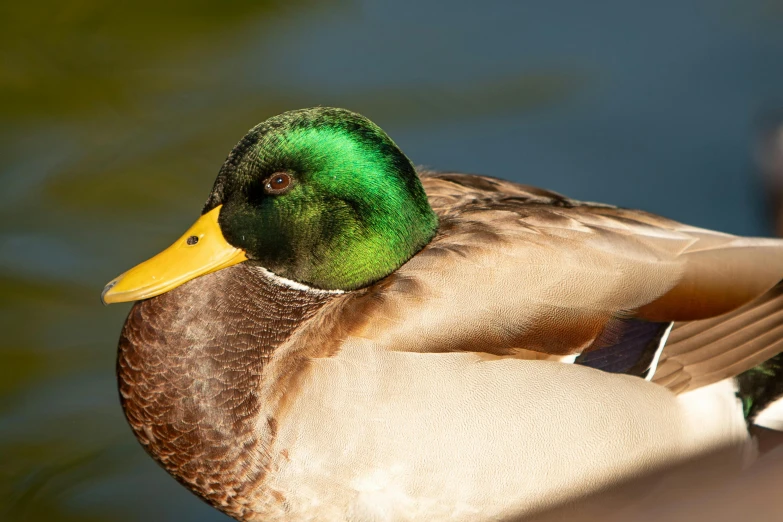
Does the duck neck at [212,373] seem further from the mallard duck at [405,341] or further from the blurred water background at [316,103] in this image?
the blurred water background at [316,103]

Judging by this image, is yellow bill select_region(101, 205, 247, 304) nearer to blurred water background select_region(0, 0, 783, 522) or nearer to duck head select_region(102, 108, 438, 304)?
duck head select_region(102, 108, 438, 304)

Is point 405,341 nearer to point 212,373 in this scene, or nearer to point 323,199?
point 323,199

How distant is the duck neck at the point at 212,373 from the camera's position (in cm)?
375

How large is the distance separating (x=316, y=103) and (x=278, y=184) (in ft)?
8.74

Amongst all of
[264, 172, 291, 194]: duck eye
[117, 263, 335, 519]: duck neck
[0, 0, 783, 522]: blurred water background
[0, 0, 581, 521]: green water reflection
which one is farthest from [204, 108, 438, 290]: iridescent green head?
[0, 0, 783, 522]: blurred water background

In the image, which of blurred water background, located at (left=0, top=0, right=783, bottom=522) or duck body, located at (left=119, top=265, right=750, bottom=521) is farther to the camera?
blurred water background, located at (left=0, top=0, right=783, bottom=522)

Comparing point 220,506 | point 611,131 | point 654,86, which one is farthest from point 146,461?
point 654,86

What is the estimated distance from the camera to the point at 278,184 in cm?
375

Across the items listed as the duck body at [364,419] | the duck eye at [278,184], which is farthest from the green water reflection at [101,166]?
the duck eye at [278,184]

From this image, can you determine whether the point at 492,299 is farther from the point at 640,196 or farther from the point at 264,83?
the point at 264,83

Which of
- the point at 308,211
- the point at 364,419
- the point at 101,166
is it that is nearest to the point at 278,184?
the point at 308,211

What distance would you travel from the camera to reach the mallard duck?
144 inches

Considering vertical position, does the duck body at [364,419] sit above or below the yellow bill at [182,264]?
below

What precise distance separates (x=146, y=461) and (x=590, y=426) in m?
1.86
